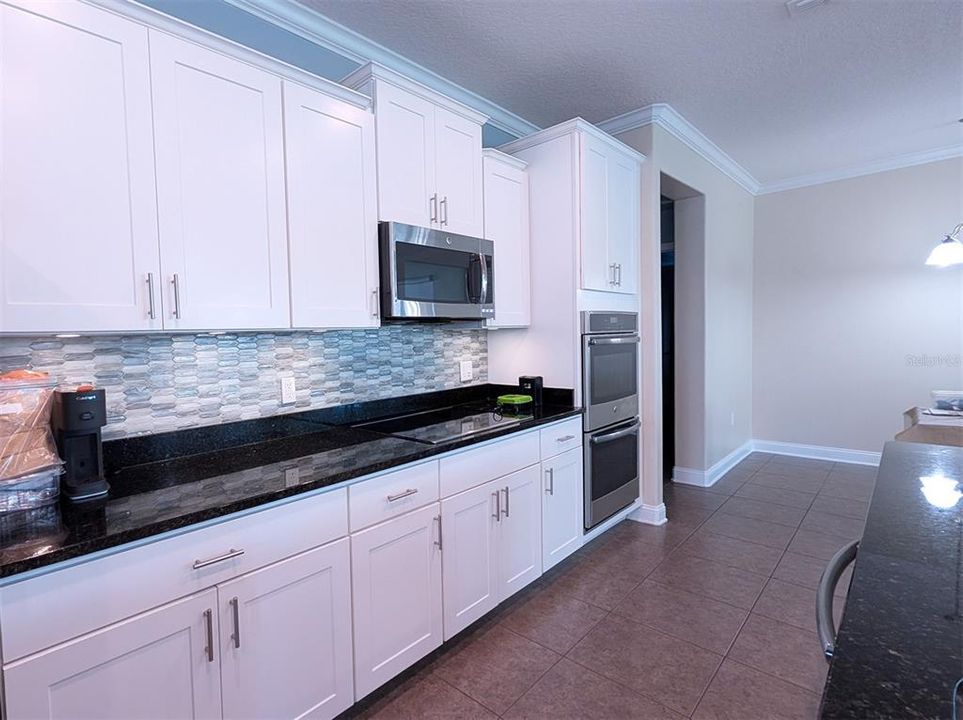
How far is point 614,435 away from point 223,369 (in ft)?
7.22

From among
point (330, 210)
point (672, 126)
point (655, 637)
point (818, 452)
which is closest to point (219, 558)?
point (330, 210)

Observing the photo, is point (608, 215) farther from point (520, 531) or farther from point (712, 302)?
point (520, 531)

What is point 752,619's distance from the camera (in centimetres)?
225

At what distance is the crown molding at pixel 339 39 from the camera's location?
203 centimetres

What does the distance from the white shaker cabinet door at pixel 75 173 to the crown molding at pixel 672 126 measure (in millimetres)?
2836

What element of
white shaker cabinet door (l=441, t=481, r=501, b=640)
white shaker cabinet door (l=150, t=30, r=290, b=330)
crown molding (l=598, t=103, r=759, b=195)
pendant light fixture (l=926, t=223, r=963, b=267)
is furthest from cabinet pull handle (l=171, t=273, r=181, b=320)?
pendant light fixture (l=926, t=223, r=963, b=267)

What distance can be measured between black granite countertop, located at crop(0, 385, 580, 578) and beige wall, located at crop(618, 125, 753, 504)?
1.20m

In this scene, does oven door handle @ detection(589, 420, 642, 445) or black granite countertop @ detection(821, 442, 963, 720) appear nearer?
black granite countertop @ detection(821, 442, 963, 720)

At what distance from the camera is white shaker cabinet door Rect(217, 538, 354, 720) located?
133 cm

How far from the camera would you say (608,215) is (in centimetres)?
294

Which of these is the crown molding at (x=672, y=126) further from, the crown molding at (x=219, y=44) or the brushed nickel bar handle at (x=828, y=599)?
the brushed nickel bar handle at (x=828, y=599)

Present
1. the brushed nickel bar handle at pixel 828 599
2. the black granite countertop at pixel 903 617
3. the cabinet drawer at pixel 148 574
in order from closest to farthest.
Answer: the black granite countertop at pixel 903 617 → the brushed nickel bar handle at pixel 828 599 → the cabinet drawer at pixel 148 574

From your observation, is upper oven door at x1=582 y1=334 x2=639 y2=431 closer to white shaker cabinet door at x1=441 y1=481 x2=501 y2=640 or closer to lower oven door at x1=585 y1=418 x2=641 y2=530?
lower oven door at x1=585 y1=418 x2=641 y2=530

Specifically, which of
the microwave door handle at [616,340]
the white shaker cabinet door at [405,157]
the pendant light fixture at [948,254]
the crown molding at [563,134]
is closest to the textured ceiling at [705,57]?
the crown molding at [563,134]
